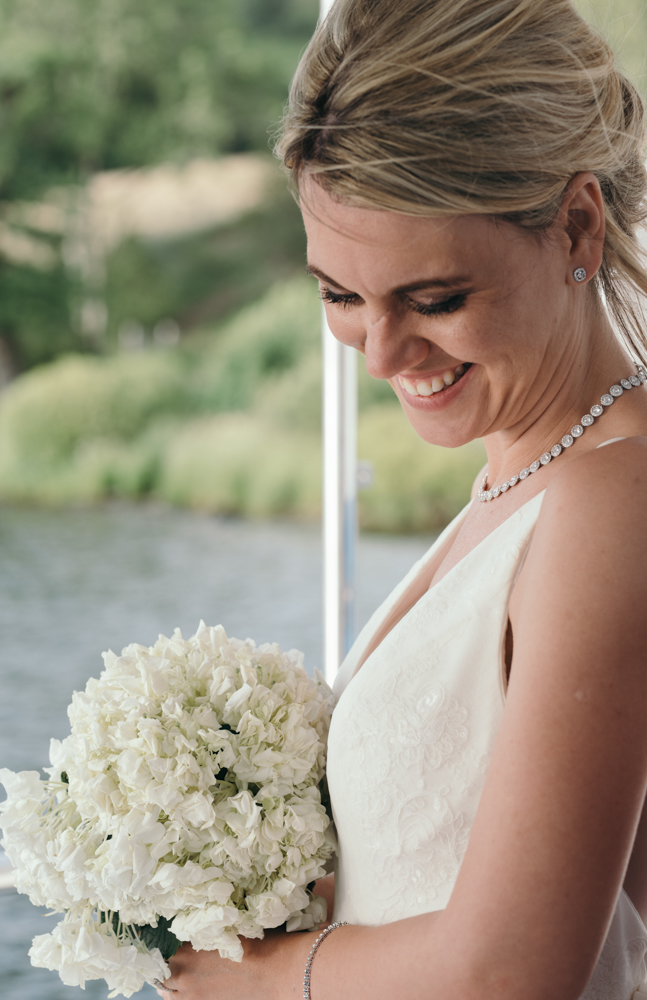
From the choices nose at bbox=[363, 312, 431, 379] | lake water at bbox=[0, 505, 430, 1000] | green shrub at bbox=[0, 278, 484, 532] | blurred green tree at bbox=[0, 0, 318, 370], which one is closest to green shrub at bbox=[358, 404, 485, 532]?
green shrub at bbox=[0, 278, 484, 532]

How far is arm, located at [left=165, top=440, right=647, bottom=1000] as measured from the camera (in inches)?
28.1

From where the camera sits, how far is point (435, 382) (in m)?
0.99

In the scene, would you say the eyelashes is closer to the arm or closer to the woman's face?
the woman's face

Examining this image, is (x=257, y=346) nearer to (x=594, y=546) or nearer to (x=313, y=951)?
(x=313, y=951)

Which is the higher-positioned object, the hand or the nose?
the nose

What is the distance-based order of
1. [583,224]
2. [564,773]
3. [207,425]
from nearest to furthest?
[564,773]
[583,224]
[207,425]

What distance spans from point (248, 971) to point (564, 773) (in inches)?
20.7

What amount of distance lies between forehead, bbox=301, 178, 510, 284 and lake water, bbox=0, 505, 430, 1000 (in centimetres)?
333

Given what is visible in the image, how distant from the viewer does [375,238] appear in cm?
86

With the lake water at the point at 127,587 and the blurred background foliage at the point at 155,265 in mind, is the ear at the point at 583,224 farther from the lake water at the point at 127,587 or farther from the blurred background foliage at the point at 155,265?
the blurred background foliage at the point at 155,265

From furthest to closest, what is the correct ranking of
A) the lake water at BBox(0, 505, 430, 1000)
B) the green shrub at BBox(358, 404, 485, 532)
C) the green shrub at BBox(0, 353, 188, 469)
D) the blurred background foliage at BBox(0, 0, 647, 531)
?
the green shrub at BBox(358, 404, 485, 532)
the green shrub at BBox(0, 353, 188, 469)
the blurred background foliage at BBox(0, 0, 647, 531)
the lake water at BBox(0, 505, 430, 1000)

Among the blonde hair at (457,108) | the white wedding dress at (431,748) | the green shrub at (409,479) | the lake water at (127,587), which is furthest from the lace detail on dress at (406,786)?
the green shrub at (409,479)

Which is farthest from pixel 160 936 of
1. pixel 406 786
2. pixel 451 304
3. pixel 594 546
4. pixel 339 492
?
pixel 339 492

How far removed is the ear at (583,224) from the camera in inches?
35.4
